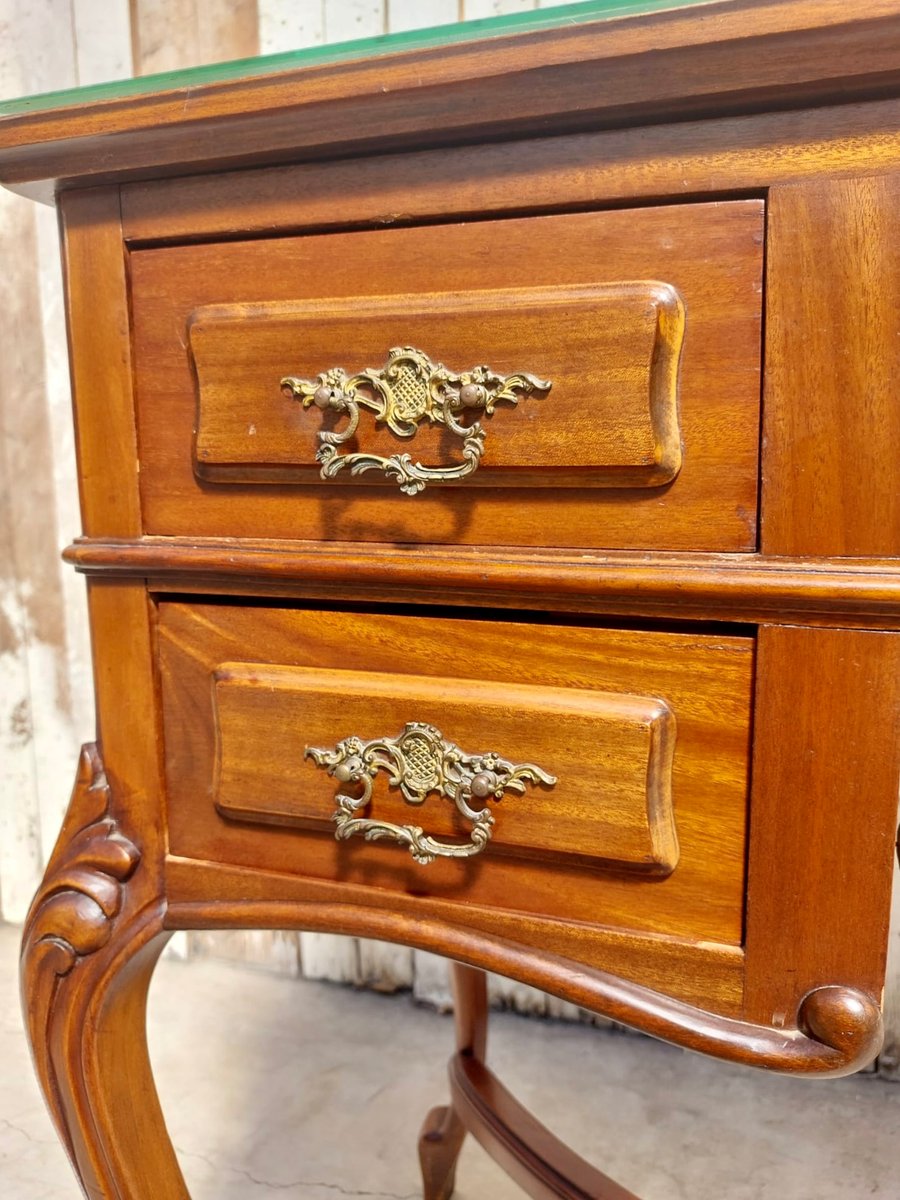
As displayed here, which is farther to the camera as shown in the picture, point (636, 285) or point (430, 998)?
point (430, 998)

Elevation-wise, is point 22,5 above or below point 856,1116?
above

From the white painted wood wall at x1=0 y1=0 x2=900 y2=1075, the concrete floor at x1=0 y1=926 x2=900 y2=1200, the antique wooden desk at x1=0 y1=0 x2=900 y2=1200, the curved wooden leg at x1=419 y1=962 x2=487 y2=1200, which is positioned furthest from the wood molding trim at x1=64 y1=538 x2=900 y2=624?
the white painted wood wall at x1=0 y1=0 x2=900 y2=1075

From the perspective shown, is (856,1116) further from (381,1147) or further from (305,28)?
(305,28)

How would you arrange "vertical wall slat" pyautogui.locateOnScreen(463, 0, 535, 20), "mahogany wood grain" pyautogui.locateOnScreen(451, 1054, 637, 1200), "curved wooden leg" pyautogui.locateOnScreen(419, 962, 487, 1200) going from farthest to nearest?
"vertical wall slat" pyautogui.locateOnScreen(463, 0, 535, 20) → "curved wooden leg" pyautogui.locateOnScreen(419, 962, 487, 1200) → "mahogany wood grain" pyautogui.locateOnScreen(451, 1054, 637, 1200)

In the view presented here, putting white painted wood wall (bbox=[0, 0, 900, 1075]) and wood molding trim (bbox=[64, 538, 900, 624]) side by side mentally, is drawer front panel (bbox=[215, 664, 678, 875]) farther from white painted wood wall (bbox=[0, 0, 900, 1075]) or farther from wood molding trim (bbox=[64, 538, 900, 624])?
white painted wood wall (bbox=[0, 0, 900, 1075])

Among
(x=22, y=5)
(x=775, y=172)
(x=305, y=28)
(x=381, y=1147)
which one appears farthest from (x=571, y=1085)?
(x=22, y=5)

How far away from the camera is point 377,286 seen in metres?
0.50

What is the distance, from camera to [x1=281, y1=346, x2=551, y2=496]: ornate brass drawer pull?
470 millimetres

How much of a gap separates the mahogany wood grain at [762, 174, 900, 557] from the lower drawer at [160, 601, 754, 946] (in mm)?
76

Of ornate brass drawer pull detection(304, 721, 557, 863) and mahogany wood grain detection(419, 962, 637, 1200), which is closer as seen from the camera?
ornate brass drawer pull detection(304, 721, 557, 863)

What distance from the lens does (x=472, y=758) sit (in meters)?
0.50

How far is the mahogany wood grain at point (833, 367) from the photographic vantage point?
42 centimetres

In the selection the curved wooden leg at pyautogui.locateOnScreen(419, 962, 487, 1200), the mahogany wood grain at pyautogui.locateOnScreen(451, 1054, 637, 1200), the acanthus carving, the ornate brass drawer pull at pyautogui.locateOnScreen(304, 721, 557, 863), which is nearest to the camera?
the ornate brass drawer pull at pyautogui.locateOnScreen(304, 721, 557, 863)

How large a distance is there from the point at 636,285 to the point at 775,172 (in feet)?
0.25
